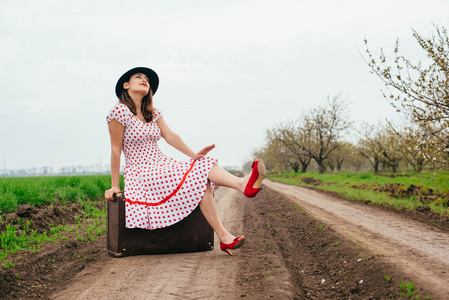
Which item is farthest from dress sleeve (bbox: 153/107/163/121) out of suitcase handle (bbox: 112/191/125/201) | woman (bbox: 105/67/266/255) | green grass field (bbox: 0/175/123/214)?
green grass field (bbox: 0/175/123/214)

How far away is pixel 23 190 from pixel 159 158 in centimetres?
488

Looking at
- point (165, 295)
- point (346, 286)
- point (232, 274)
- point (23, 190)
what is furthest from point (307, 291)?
point (23, 190)

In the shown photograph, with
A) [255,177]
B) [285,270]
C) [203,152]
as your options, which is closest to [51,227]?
[203,152]

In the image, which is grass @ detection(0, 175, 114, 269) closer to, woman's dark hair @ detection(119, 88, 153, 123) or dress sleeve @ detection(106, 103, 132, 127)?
dress sleeve @ detection(106, 103, 132, 127)

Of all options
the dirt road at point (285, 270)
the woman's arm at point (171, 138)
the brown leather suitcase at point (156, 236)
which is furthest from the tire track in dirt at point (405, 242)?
the woman's arm at point (171, 138)

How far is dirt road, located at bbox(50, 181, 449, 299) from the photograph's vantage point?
3045 mm

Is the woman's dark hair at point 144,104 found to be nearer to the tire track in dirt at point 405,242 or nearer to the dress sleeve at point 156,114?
the dress sleeve at point 156,114

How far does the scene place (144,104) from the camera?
490 centimetres

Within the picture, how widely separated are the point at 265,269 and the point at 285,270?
192 millimetres

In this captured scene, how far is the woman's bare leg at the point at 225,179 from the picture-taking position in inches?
161

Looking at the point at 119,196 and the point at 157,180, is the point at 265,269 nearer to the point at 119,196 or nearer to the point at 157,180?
the point at 157,180

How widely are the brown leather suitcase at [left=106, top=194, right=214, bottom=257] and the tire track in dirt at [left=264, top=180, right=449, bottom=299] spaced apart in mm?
1875

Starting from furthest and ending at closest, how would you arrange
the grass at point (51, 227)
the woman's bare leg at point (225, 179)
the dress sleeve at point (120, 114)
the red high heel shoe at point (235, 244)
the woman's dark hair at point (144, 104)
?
1. the grass at point (51, 227)
2. the woman's dark hair at point (144, 104)
3. the dress sleeve at point (120, 114)
4. the red high heel shoe at point (235, 244)
5. the woman's bare leg at point (225, 179)

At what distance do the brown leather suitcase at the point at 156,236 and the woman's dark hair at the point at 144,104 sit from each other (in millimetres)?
1066
